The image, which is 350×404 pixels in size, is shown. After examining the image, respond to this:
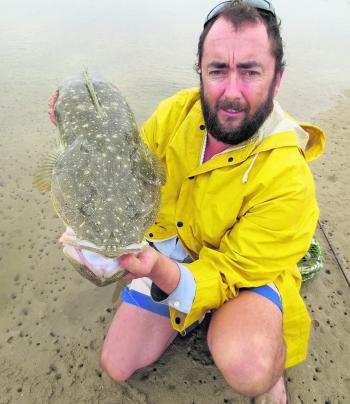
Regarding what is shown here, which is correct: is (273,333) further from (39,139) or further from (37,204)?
(39,139)

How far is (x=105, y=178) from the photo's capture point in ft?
7.36

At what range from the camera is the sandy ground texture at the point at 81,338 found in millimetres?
3027

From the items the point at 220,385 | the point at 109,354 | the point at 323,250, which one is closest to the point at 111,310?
the point at 109,354

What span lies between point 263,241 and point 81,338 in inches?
76.3

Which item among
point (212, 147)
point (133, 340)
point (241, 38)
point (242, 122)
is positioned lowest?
point (133, 340)

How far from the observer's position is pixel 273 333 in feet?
8.77

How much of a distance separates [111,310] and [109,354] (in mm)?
608

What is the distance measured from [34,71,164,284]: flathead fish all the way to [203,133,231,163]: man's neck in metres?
0.63

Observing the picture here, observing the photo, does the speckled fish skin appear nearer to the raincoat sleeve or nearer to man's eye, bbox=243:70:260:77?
the raincoat sleeve

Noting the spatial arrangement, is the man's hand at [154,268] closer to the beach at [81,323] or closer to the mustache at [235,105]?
the beach at [81,323]

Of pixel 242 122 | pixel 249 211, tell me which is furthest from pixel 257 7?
pixel 249 211

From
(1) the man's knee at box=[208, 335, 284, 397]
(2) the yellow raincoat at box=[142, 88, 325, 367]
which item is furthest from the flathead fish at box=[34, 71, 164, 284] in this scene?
(1) the man's knee at box=[208, 335, 284, 397]

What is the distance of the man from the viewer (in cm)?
264

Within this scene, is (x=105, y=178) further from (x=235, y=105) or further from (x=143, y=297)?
(x=143, y=297)
